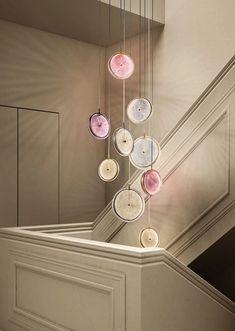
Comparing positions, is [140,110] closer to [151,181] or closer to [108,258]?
[151,181]

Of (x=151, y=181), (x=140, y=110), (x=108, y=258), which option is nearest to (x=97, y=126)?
(x=140, y=110)

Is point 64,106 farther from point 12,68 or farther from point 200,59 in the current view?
point 200,59

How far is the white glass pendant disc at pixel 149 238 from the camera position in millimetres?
3922

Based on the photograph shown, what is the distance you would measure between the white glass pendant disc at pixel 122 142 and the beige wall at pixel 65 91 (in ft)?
5.71

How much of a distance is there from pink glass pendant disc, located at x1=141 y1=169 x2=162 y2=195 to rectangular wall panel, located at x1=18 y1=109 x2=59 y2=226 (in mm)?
2090

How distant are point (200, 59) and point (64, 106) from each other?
1.97m

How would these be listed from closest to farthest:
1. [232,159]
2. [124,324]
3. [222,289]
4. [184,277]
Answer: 1. [124,324]
2. [184,277]
3. [232,159]
4. [222,289]

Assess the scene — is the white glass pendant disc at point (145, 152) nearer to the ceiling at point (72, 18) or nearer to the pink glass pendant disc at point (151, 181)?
the pink glass pendant disc at point (151, 181)

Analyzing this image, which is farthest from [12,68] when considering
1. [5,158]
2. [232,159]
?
[232,159]

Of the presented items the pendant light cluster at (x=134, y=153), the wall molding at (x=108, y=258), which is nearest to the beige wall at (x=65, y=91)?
the pendant light cluster at (x=134, y=153)

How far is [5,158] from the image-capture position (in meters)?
5.13

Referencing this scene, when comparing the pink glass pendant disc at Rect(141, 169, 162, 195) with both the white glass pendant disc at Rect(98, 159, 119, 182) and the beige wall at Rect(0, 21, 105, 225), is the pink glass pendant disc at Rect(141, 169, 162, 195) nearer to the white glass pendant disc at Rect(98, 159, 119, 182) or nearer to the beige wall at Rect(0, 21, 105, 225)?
the white glass pendant disc at Rect(98, 159, 119, 182)

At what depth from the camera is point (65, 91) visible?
18.9 ft

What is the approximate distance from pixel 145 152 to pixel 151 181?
28 centimetres
